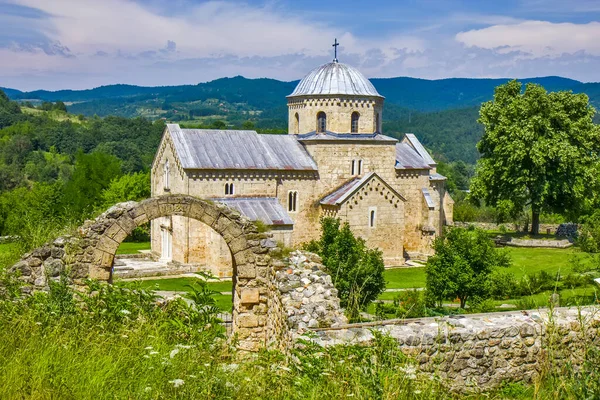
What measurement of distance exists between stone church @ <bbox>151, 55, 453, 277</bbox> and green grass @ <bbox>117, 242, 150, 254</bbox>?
331 cm

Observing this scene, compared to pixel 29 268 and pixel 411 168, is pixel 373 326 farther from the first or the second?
pixel 411 168

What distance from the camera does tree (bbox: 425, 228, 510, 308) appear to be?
17.8 meters

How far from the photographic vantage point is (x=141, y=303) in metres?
8.23

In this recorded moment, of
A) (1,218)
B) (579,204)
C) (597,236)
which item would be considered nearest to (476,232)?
(597,236)

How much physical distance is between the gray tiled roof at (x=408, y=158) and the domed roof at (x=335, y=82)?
4158mm

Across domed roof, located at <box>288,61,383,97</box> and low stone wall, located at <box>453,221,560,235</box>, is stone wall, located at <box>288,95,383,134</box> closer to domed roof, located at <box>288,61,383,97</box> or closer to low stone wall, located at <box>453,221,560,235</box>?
domed roof, located at <box>288,61,383,97</box>

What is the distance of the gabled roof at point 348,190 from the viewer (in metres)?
30.3

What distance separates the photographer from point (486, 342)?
8141 millimetres

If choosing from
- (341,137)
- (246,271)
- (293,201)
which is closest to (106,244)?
(246,271)

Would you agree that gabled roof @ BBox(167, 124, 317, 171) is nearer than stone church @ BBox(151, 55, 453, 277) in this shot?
No

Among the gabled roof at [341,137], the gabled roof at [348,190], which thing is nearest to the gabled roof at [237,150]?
the gabled roof at [341,137]

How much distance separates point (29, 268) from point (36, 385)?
4390mm

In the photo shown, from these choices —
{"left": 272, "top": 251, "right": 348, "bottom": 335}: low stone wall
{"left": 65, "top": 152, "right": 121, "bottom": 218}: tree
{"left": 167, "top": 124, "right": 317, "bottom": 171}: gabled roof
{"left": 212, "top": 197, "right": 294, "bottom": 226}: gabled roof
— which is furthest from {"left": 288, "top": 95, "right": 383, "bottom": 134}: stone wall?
{"left": 272, "top": 251, "right": 348, "bottom": 335}: low stone wall

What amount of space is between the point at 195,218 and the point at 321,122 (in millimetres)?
23248
